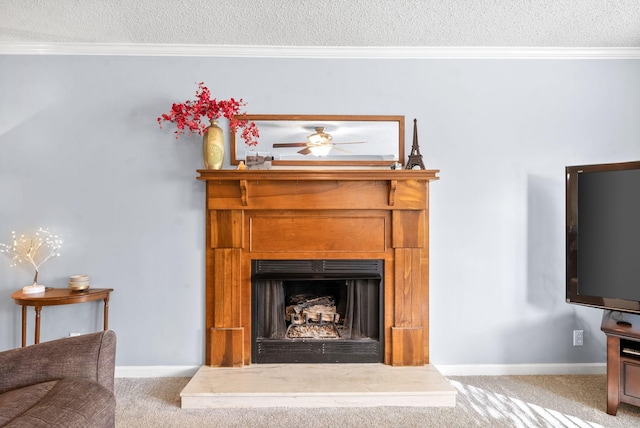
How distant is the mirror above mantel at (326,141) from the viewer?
2768 mm

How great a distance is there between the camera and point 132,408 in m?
2.29

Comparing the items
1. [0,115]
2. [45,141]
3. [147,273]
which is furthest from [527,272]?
[0,115]

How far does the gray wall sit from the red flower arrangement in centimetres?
12

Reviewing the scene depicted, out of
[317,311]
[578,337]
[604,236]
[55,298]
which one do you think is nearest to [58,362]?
[55,298]

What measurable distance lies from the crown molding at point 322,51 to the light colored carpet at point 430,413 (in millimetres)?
2355

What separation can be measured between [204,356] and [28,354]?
1.31 metres

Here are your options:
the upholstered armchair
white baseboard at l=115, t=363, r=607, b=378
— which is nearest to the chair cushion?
the upholstered armchair

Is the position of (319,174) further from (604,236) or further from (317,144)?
(604,236)

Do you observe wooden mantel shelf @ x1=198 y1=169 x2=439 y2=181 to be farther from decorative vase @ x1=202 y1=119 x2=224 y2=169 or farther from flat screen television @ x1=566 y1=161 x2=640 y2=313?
flat screen television @ x1=566 y1=161 x2=640 y2=313

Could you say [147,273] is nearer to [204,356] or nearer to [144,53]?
[204,356]

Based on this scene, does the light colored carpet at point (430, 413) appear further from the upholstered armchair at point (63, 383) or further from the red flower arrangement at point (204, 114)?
the red flower arrangement at point (204, 114)

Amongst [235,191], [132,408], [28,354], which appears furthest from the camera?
[235,191]

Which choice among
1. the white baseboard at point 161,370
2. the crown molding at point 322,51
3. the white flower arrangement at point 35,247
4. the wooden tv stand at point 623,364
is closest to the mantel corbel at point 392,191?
the crown molding at point 322,51

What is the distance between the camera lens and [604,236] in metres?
2.36
